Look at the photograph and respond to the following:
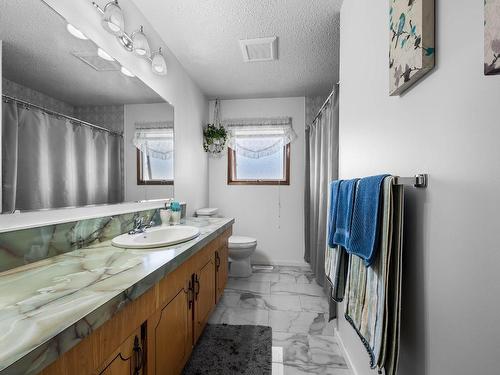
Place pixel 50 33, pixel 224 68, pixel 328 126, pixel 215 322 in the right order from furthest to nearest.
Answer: pixel 224 68 < pixel 328 126 < pixel 215 322 < pixel 50 33

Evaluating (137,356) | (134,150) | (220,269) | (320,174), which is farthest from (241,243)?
(137,356)

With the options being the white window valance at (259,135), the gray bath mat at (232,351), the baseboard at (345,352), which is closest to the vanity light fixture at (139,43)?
the white window valance at (259,135)

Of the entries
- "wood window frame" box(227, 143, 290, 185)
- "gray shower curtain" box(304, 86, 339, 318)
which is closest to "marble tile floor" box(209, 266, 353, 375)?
"gray shower curtain" box(304, 86, 339, 318)

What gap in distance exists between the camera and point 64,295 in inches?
27.1

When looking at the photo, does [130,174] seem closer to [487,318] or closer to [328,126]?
[328,126]

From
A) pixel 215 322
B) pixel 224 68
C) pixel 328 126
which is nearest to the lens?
pixel 215 322

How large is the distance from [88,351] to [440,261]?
39.5 inches

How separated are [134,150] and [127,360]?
52.4 inches

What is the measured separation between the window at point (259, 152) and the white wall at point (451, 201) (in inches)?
91.2

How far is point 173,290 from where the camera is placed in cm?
114

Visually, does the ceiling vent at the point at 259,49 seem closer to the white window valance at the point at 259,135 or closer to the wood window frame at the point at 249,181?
the white window valance at the point at 259,135

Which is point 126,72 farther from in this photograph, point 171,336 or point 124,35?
point 171,336

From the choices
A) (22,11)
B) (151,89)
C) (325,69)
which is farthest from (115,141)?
(325,69)

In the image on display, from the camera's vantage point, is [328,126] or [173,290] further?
[328,126]
